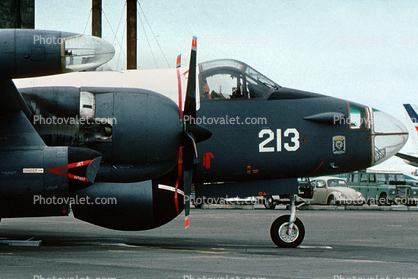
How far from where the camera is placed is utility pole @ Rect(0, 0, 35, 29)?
24656 mm

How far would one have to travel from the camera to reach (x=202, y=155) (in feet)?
35.0

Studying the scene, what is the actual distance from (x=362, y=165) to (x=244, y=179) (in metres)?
2.44

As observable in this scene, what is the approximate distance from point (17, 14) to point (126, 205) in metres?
17.6

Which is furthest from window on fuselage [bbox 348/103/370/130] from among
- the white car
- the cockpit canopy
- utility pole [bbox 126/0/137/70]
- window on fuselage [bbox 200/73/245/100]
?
the white car

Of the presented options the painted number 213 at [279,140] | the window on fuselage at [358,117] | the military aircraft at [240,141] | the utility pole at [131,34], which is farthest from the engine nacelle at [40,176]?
the utility pole at [131,34]

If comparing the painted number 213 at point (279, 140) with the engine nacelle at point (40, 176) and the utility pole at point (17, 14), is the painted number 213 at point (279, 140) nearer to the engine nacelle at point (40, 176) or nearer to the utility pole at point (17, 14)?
the engine nacelle at point (40, 176)

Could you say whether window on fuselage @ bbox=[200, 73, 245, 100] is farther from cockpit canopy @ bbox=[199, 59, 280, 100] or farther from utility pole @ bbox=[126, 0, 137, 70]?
utility pole @ bbox=[126, 0, 137, 70]

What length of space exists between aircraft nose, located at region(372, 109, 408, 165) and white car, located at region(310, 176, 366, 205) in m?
22.9

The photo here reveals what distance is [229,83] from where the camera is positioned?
10.9 m

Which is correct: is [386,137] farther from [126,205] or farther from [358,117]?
[126,205]

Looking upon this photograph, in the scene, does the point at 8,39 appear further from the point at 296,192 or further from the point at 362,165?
the point at 362,165

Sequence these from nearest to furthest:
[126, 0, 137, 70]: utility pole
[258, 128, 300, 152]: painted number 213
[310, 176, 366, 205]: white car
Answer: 1. [258, 128, 300, 152]: painted number 213
2. [126, 0, 137, 70]: utility pole
3. [310, 176, 366, 205]: white car

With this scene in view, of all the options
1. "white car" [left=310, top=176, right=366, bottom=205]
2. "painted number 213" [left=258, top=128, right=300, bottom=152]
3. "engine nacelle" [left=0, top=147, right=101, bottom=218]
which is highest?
"painted number 213" [left=258, top=128, right=300, bottom=152]

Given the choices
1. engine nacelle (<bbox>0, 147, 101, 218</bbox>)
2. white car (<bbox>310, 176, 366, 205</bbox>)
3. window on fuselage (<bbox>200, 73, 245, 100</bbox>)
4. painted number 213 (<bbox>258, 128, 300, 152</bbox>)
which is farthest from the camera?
white car (<bbox>310, 176, 366, 205</bbox>)
